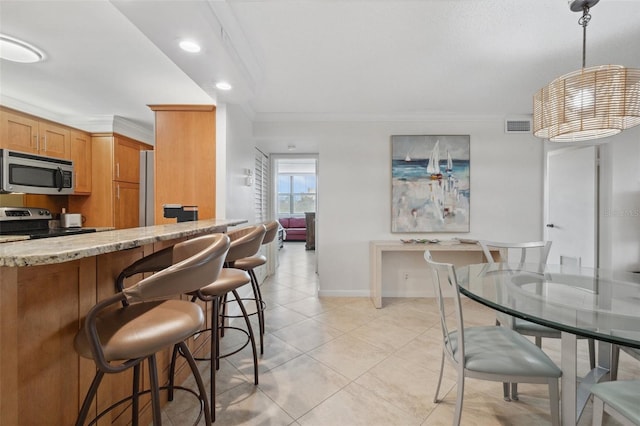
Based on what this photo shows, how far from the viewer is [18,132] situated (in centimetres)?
304

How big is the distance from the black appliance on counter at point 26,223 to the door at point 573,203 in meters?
5.81

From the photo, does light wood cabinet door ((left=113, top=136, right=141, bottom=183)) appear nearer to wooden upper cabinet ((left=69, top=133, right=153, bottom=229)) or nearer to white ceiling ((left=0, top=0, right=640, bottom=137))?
wooden upper cabinet ((left=69, top=133, right=153, bottom=229))

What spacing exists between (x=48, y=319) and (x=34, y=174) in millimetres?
2964

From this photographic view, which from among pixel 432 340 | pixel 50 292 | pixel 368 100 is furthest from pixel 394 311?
pixel 50 292

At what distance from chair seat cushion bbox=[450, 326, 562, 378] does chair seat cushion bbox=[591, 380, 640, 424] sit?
0.16 m

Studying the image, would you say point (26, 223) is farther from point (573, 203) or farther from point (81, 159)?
point (573, 203)

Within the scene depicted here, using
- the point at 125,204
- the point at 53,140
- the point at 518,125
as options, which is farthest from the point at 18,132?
the point at 518,125

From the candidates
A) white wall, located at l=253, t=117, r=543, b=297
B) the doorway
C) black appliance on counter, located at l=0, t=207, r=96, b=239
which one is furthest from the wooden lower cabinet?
the doorway

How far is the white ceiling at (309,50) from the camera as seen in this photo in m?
1.67

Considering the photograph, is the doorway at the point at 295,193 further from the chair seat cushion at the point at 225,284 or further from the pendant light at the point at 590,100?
the pendant light at the point at 590,100

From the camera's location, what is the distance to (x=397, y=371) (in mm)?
1992

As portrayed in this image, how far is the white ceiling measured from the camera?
1.67 metres

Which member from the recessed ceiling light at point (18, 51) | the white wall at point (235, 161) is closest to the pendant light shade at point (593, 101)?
the white wall at point (235, 161)

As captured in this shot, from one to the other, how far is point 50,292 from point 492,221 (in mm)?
4201
